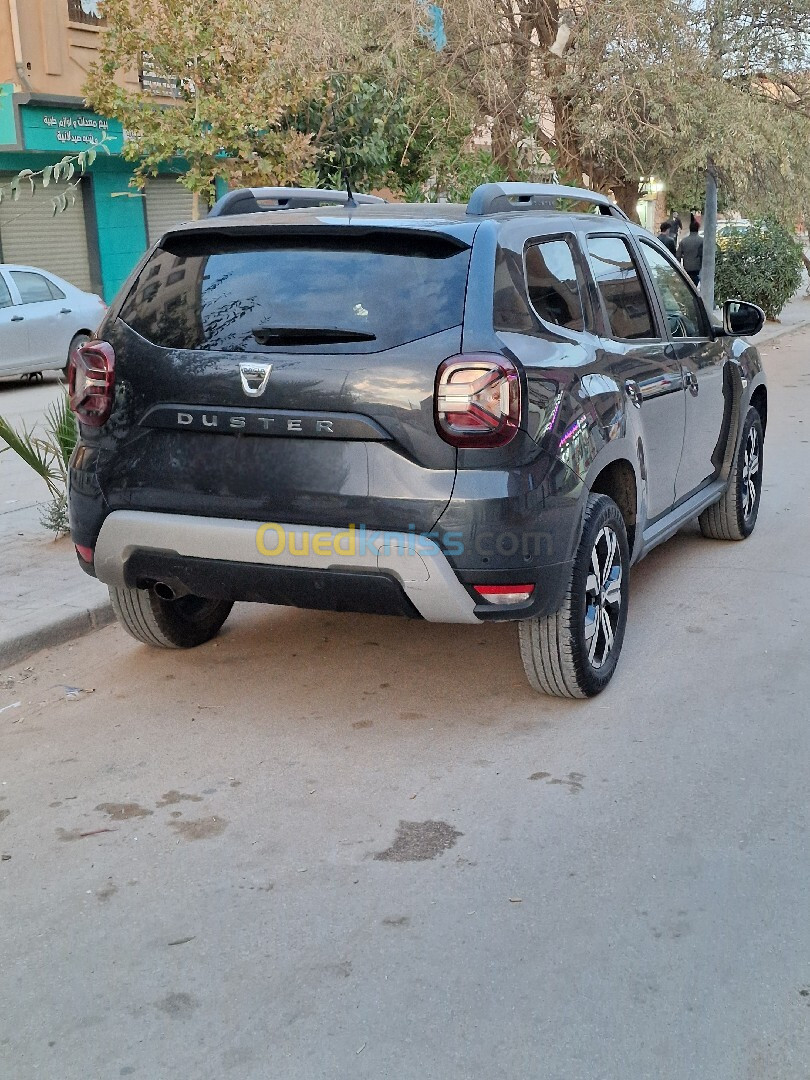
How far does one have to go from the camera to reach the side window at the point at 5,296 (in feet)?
51.9

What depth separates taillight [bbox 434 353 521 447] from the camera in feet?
13.4

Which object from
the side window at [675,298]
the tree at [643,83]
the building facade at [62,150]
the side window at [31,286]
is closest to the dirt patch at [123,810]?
the side window at [675,298]

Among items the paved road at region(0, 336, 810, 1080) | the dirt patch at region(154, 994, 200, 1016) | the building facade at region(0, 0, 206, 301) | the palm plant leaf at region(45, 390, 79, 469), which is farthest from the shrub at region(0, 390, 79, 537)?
the building facade at region(0, 0, 206, 301)

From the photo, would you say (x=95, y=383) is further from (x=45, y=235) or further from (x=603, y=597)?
(x=45, y=235)

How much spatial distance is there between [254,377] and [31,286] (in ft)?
42.4

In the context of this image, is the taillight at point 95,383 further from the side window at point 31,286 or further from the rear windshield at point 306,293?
the side window at point 31,286

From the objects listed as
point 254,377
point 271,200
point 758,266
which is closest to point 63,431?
point 271,200

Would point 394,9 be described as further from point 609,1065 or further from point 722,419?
point 609,1065

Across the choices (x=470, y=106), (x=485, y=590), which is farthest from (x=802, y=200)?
(x=485, y=590)

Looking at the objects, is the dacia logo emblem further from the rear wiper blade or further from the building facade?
the building facade

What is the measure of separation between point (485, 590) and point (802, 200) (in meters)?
14.2

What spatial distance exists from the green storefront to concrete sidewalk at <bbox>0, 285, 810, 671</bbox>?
47.1ft

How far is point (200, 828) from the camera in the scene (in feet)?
12.8

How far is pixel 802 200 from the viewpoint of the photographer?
662 inches
